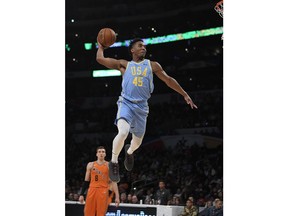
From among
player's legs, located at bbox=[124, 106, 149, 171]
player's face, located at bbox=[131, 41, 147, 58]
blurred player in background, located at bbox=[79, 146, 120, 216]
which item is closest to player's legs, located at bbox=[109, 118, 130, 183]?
player's legs, located at bbox=[124, 106, 149, 171]

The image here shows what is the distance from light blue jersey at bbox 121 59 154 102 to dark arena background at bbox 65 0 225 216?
1.08 meters

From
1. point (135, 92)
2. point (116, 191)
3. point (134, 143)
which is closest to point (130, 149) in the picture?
point (134, 143)

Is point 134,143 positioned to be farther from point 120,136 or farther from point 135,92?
point 135,92

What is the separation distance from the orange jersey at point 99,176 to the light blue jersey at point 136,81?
63.0 inches

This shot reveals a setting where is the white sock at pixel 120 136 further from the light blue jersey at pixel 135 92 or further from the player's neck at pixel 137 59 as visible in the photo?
the player's neck at pixel 137 59

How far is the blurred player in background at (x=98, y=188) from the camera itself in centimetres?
770

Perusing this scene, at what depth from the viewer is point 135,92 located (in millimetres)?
6207

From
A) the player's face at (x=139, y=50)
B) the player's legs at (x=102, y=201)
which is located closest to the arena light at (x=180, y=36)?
the player's face at (x=139, y=50)

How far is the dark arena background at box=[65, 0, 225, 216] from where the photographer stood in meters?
7.87

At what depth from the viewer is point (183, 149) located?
8.70 meters
